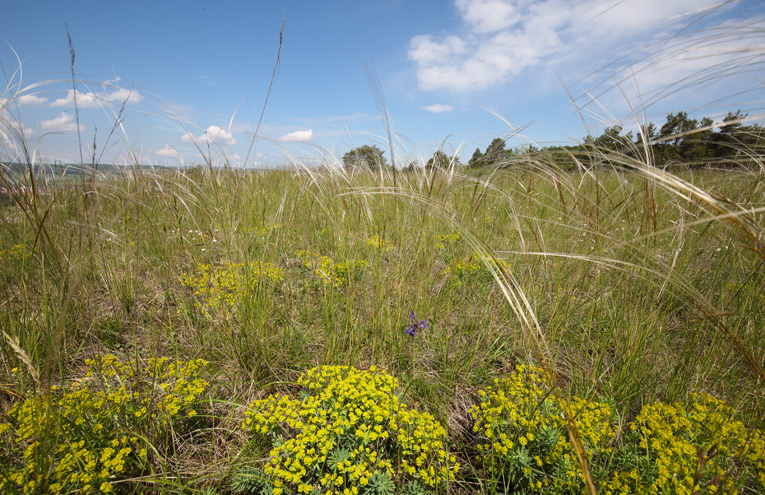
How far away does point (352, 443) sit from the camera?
1212 millimetres

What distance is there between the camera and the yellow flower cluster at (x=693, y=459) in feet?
3.05

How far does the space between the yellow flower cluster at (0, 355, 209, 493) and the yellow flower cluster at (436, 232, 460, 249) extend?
6.90ft

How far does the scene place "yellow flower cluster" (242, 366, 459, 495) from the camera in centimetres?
105

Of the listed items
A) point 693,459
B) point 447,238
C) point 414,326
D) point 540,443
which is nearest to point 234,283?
point 414,326

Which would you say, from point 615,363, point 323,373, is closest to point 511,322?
point 615,363

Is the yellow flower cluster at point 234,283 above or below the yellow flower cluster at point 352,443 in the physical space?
above

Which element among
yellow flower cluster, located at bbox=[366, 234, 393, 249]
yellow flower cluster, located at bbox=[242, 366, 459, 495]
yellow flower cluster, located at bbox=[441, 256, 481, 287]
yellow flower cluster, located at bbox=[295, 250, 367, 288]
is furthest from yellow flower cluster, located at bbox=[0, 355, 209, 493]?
yellow flower cluster, located at bbox=[441, 256, 481, 287]

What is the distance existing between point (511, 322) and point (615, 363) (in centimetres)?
55

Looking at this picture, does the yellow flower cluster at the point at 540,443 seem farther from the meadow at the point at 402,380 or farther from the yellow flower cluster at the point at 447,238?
the yellow flower cluster at the point at 447,238

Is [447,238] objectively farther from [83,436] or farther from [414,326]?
[83,436]

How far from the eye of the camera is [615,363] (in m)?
1.65

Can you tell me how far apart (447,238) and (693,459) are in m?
2.24

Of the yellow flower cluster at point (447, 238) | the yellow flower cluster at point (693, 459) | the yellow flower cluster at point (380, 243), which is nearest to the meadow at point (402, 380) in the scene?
the yellow flower cluster at point (693, 459)

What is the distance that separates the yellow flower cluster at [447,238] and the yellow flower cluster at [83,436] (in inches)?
82.8
